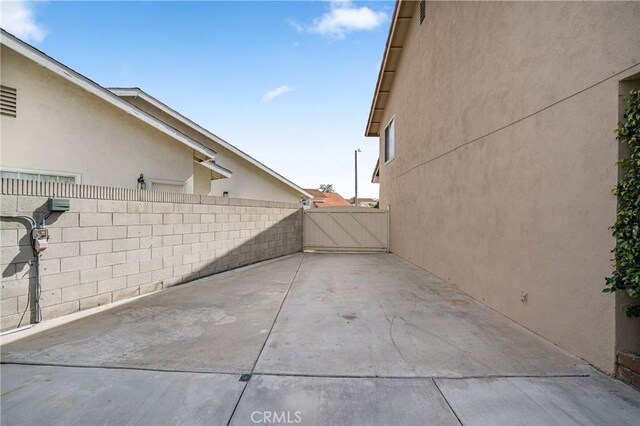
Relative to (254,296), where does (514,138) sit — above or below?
above

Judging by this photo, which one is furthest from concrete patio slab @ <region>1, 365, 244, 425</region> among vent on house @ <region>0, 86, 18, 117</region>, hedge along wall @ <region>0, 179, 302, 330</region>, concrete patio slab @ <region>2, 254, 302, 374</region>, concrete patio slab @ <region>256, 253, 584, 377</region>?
vent on house @ <region>0, 86, 18, 117</region>

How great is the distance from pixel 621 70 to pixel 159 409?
4.54 metres

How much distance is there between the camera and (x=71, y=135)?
21.2 feet

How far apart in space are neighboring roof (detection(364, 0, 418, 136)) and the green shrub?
8262 mm

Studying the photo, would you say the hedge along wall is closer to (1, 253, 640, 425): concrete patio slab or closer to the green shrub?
(1, 253, 640, 425): concrete patio slab

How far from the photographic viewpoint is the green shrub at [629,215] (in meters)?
2.34

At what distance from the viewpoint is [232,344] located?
3.25 meters

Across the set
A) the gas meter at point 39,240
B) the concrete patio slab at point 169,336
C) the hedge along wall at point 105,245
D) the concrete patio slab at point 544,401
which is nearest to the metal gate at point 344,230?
the hedge along wall at point 105,245

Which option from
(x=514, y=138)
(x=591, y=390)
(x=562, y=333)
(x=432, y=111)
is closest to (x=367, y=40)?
(x=432, y=111)

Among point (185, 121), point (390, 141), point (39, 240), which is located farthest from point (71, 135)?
point (390, 141)

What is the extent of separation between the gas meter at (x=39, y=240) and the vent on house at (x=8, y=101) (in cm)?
381

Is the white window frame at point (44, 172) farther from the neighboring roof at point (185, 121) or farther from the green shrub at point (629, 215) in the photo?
the green shrub at point (629, 215)

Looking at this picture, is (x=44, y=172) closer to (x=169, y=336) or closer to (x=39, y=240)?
(x=39, y=240)

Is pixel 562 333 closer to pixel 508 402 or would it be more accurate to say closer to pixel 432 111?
pixel 508 402
